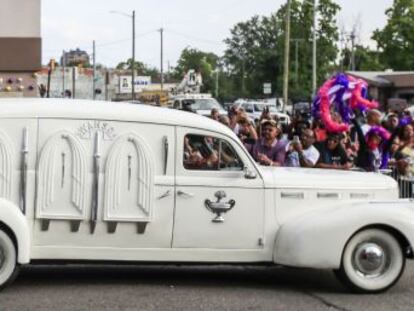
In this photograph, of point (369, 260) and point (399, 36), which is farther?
point (399, 36)

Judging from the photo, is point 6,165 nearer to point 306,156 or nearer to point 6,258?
point 6,258

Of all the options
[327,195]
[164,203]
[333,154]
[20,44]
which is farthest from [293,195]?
[20,44]

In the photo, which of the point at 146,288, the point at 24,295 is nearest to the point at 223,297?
the point at 146,288

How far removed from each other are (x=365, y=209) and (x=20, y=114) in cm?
341

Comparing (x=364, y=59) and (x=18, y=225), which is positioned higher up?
(x=364, y=59)

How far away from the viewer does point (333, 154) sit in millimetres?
11742

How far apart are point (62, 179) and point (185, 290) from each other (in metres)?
1.59

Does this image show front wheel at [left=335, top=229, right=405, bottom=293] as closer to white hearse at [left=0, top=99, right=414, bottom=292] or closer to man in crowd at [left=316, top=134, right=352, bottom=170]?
white hearse at [left=0, top=99, right=414, bottom=292]

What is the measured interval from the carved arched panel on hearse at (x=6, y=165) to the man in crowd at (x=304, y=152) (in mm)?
4601

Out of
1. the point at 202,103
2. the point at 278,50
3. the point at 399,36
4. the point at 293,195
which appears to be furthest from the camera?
the point at 278,50

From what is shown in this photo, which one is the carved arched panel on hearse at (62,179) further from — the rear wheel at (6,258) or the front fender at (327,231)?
the front fender at (327,231)

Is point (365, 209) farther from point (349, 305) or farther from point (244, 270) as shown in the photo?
point (244, 270)

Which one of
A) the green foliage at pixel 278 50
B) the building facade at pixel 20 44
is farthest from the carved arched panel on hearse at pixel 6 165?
the green foliage at pixel 278 50

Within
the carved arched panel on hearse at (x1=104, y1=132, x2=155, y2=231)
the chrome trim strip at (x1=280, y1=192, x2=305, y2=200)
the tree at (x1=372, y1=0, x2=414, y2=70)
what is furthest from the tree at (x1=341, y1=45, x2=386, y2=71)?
the carved arched panel on hearse at (x1=104, y1=132, x2=155, y2=231)
